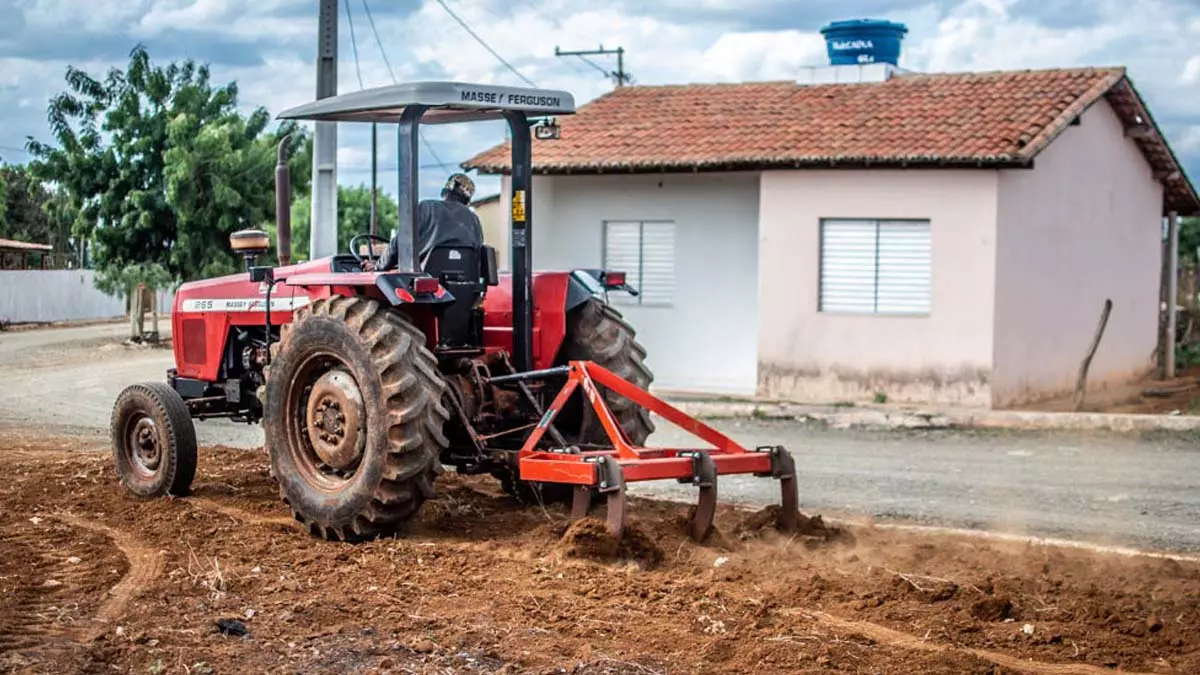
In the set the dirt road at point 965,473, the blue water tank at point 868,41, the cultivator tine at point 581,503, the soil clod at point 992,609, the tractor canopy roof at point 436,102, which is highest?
the blue water tank at point 868,41

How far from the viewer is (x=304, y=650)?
640 cm

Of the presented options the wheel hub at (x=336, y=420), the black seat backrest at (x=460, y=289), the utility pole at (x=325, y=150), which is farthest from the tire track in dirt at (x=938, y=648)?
the utility pole at (x=325, y=150)

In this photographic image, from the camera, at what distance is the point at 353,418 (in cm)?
898

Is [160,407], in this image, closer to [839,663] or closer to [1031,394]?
[839,663]

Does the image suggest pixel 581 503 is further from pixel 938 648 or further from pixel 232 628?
pixel 938 648

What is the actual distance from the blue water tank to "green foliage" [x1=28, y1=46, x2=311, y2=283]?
10.4 m

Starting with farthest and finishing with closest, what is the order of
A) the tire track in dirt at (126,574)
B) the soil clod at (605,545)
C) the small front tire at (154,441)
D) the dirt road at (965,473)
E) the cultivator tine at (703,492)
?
the dirt road at (965,473) → the small front tire at (154,441) → the cultivator tine at (703,492) → the soil clod at (605,545) → the tire track in dirt at (126,574)

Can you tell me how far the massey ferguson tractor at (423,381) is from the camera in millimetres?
8664

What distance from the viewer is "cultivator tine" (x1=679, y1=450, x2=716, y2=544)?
8438 millimetres

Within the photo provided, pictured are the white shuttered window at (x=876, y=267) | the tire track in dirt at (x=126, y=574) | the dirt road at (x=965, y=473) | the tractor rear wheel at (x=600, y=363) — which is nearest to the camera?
the tire track in dirt at (x=126, y=574)

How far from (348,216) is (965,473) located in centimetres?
4007

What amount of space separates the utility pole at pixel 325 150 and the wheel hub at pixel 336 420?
8.82 meters

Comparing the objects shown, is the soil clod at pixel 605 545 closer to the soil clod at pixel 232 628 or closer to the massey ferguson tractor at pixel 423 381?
the massey ferguson tractor at pixel 423 381

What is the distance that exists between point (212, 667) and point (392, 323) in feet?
10.3
